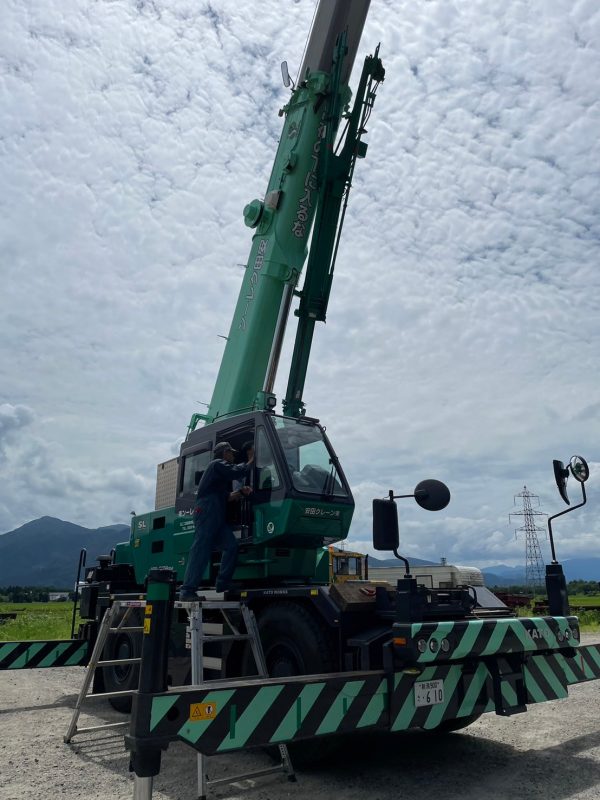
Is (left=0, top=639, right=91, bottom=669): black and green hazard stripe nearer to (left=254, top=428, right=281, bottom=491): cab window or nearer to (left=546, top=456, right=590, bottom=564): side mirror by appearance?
(left=254, top=428, right=281, bottom=491): cab window

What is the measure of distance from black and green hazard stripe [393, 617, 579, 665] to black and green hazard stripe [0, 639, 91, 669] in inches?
230

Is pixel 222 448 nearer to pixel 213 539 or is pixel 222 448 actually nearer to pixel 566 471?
pixel 213 539

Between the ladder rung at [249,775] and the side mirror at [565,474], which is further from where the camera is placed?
the side mirror at [565,474]

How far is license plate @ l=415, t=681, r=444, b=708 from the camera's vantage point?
4973 millimetres

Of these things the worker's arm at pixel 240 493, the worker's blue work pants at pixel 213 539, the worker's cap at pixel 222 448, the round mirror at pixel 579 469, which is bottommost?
the worker's blue work pants at pixel 213 539

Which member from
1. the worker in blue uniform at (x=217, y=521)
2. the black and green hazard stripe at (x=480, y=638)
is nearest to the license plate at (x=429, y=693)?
the black and green hazard stripe at (x=480, y=638)

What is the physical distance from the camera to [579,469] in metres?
5.90

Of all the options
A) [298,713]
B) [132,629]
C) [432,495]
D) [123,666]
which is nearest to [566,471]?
[432,495]

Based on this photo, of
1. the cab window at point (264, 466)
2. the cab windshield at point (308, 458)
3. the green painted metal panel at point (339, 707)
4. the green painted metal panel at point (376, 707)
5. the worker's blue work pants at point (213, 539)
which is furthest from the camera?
the cab windshield at point (308, 458)

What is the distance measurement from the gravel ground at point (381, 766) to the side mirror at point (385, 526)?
1.76 meters

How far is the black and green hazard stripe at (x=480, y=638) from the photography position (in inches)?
192

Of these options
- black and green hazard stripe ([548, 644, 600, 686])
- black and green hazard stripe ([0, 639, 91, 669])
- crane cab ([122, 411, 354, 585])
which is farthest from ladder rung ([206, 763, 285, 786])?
black and green hazard stripe ([0, 639, 91, 669])

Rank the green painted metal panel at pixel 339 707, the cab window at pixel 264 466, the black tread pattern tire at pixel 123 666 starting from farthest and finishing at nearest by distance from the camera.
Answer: the black tread pattern tire at pixel 123 666 → the cab window at pixel 264 466 → the green painted metal panel at pixel 339 707

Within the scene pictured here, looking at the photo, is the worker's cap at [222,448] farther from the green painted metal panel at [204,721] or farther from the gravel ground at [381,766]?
the green painted metal panel at [204,721]
